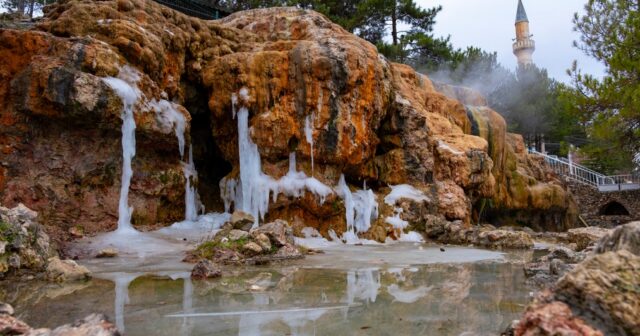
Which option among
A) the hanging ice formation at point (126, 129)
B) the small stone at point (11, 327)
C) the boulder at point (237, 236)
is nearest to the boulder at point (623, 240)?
the small stone at point (11, 327)

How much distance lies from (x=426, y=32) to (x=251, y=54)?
13.4 meters

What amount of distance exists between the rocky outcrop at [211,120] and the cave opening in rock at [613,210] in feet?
39.3

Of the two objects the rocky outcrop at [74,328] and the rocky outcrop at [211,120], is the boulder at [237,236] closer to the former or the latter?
the rocky outcrop at [211,120]

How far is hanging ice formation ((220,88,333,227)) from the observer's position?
9.80 metres

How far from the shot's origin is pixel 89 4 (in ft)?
31.1

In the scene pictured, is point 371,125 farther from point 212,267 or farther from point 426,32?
point 426,32

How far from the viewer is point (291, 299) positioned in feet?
11.9

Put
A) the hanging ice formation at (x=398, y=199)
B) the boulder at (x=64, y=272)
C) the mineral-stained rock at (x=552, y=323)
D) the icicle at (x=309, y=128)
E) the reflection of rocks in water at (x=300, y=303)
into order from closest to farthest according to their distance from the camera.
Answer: the mineral-stained rock at (x=552, y=323) → the reflection of rocks in water at (x=300, y=303) → the boulder at (x=64, y=272) → the icicle at (x=309, y=128) → the hanging ice formation at (x=398, y=199)

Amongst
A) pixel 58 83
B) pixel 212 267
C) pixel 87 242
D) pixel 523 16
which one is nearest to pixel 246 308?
pixel 212 267

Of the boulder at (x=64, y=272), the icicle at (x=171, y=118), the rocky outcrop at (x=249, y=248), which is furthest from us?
the icicle at (x=171, y=118)

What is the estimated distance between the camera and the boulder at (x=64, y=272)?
453cm

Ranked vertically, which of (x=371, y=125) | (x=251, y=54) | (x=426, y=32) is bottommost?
(x=371, y=125)

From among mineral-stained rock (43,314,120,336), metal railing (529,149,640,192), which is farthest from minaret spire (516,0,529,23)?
mineral-stained rock (43,314,120,336)

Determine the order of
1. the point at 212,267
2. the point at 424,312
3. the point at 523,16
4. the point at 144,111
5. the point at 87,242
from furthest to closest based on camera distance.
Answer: the point at 523,16 → the point at 144,111 → the point at 87,242 → the point at 212,267 → the point at 424,312
